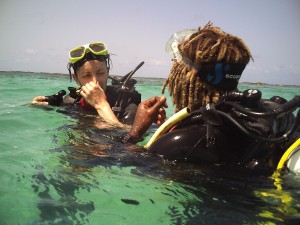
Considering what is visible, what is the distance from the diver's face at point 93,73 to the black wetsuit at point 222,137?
115 inches

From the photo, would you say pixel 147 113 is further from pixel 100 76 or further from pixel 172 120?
pixel 100 76

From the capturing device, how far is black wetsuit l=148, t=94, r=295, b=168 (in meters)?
1.94

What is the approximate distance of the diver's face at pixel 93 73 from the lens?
489 centimetres

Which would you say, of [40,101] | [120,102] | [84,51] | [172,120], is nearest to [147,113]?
[172,120]

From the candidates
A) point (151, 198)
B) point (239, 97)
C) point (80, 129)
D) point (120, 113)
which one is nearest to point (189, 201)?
point (151, 198)

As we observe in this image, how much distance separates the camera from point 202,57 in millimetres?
2148

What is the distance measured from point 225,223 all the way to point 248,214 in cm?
18

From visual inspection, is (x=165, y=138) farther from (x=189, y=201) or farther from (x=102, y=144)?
(x=102, y=144)

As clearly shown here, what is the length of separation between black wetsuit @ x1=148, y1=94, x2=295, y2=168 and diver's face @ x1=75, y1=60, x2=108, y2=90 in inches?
115

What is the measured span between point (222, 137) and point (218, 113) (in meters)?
0.18

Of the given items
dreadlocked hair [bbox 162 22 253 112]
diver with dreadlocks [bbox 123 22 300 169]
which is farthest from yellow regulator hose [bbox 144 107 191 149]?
dreadlocked hair [bbox 162 22 253 112]

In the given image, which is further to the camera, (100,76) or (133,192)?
(100,76)

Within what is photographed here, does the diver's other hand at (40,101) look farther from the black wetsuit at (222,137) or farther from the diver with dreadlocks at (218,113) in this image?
the black wetsuit at (222,137)

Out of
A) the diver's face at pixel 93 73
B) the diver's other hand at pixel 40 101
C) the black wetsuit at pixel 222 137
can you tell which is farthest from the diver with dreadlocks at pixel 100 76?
the black wetsuit at pixel 222 137
